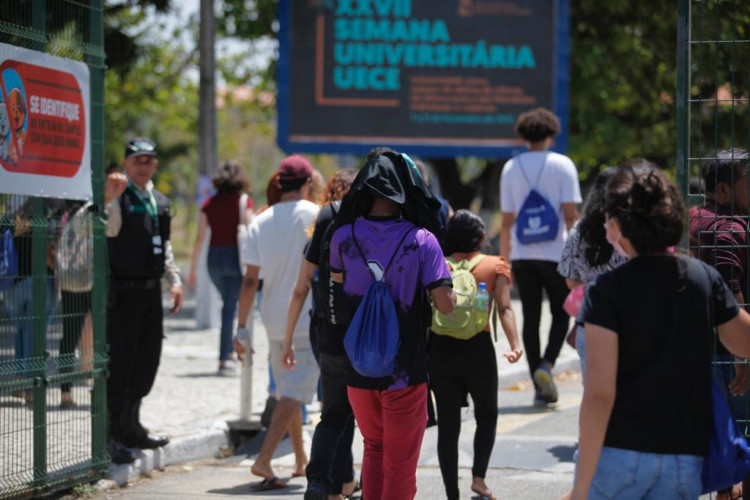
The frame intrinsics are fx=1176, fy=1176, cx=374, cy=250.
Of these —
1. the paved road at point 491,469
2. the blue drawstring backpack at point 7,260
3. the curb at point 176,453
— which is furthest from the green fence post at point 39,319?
the curb at point 176,453

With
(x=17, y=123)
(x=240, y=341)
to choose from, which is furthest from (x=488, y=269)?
(x=17, y=123)

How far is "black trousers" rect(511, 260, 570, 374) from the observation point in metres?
8.66

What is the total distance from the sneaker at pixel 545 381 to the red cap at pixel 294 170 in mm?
2715

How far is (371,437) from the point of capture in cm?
514

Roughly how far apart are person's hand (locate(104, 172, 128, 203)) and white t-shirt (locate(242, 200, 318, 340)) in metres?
0.87

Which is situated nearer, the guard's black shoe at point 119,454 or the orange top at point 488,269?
the orange top at point 488,269

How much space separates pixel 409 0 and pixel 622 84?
9960mm

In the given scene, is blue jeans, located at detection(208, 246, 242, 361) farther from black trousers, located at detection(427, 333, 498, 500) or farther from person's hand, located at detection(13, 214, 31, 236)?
black trousers, located at detection(427, 333, 498, 500)

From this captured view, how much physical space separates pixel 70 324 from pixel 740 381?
138 inches

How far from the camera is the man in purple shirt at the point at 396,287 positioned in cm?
493

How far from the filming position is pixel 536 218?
8.62 meters

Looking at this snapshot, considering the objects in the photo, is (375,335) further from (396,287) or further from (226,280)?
(226,280)

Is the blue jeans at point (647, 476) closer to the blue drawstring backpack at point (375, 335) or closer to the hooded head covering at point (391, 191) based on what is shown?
the blue drawstring backpack at point (375, 335)

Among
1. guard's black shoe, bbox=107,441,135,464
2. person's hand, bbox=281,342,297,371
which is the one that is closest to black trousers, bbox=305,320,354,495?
person's hand, bbox=281,342,297,371
